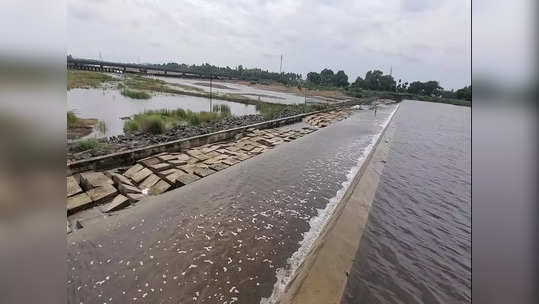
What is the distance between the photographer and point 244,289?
3.70 meters

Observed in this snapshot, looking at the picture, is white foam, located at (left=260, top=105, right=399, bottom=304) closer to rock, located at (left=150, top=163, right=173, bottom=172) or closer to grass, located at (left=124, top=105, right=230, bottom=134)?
rock, located at (left=150, top=163, right=173, bottom=172)

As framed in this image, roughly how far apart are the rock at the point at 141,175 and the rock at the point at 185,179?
2.52 ft

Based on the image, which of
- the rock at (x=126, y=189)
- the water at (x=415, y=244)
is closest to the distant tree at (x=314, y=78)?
the water at (x=415, y=244)

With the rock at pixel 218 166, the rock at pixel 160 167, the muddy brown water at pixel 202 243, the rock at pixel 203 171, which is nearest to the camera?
the muddy brown water at pixel 202 243

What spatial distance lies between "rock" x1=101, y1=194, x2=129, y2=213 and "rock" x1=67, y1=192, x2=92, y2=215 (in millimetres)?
308

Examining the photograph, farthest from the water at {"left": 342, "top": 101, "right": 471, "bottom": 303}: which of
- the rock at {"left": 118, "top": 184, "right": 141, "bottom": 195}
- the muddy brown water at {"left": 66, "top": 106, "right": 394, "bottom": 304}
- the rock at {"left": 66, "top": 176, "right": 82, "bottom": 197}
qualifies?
the rock at {"left": 66, "top": 176, "right": 82, "bottom": 197}

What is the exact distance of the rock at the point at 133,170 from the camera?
702cm

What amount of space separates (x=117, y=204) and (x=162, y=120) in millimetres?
8649

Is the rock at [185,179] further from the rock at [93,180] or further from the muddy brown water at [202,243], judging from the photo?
the rock at [93,180]

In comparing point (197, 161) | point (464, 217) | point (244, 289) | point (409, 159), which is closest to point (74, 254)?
point (244, 289)

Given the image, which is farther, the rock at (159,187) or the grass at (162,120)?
the grass at (162,120)
